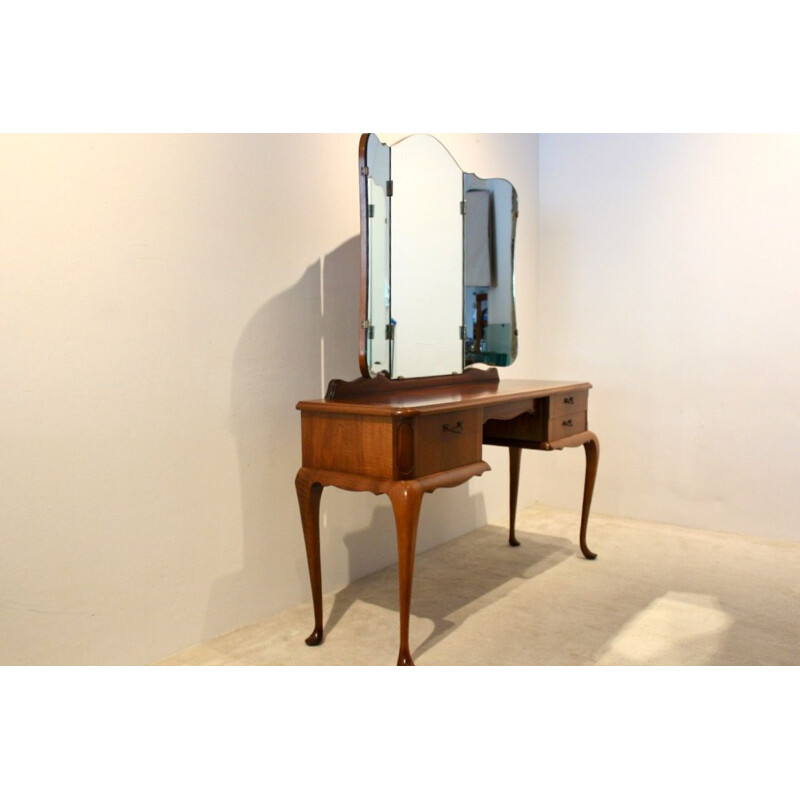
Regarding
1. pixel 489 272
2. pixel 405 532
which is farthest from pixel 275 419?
pixel 489 272

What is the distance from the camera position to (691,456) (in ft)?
11.5

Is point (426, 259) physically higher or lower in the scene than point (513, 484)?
higher

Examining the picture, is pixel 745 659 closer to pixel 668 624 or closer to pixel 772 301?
pixel 668 624

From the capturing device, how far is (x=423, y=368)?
2572 millimetres

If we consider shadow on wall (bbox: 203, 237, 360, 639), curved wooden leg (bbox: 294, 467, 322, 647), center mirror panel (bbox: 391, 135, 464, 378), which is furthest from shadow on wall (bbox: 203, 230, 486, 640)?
center mirror panel (bbox: 391, 135, 464, 378)

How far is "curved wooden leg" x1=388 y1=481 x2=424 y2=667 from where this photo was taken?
1931mm

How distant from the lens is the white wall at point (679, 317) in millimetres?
3223

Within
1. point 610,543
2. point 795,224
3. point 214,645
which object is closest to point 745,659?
point 610,543

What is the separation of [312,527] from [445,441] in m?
0.50

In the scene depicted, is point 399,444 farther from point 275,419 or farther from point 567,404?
point 567,404

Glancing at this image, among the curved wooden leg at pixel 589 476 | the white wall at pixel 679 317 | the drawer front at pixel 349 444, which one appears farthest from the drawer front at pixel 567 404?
the drawer front at pixel 349 444

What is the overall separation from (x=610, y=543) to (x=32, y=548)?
2.42 m

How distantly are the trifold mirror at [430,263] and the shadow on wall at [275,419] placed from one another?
1.00 ft

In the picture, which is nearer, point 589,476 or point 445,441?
point 445,441
